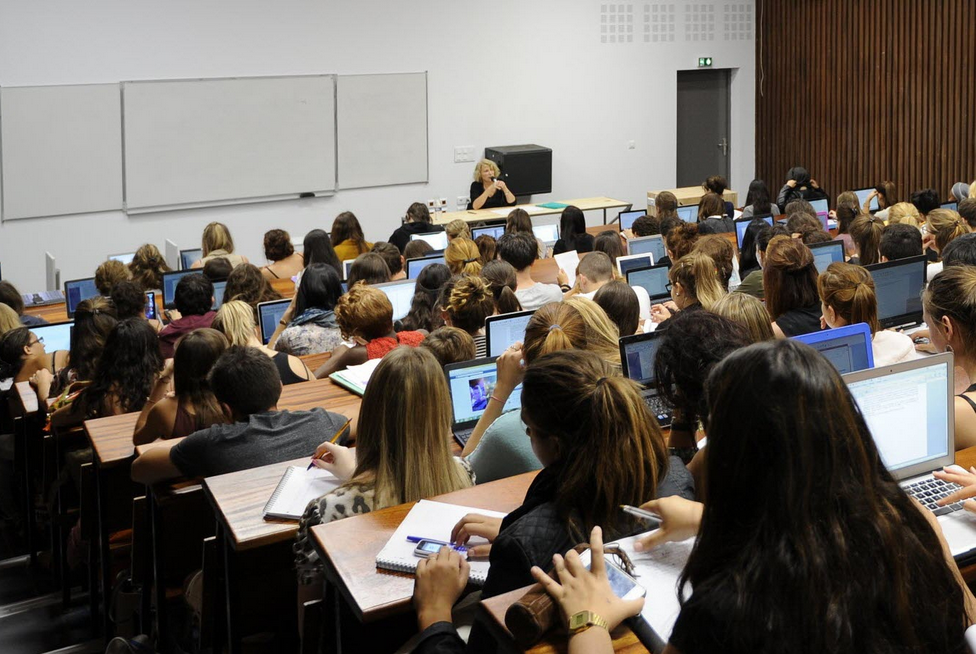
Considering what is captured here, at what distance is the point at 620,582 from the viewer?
177 centimetres

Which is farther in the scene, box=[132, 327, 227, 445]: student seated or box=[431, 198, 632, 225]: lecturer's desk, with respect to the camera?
box=[431, 198, 632, 225]: lecturer's desk

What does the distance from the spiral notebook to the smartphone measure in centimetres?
39

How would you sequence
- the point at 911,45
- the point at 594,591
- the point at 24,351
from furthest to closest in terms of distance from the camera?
1. the point at 911,45
2. the point at 24,351
3. the point at 594,591

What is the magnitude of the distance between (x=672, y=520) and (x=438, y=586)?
497 mm

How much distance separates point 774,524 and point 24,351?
4594 millimetres

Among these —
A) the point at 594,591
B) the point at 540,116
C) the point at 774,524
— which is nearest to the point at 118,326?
the point at 594,591

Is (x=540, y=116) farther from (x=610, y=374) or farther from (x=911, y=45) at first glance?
(x=610, y=374)

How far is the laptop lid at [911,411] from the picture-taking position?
2582mm

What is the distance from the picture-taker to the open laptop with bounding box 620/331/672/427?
3.37m

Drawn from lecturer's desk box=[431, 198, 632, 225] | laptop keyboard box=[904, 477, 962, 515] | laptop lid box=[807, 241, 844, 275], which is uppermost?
lecturer's desk box=[431, 198, 632, 225]

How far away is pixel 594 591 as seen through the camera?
1714 millimetres

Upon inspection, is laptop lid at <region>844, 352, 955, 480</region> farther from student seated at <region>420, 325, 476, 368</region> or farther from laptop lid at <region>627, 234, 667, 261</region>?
laptop lid at <region>627, 234, 667, 261</region>

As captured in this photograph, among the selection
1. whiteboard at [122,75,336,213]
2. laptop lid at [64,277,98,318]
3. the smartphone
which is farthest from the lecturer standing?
the smartphone

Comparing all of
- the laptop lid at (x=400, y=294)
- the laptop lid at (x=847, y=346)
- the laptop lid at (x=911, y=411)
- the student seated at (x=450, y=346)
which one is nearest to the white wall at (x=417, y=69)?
the laptop lid at (x=400, y=294)
